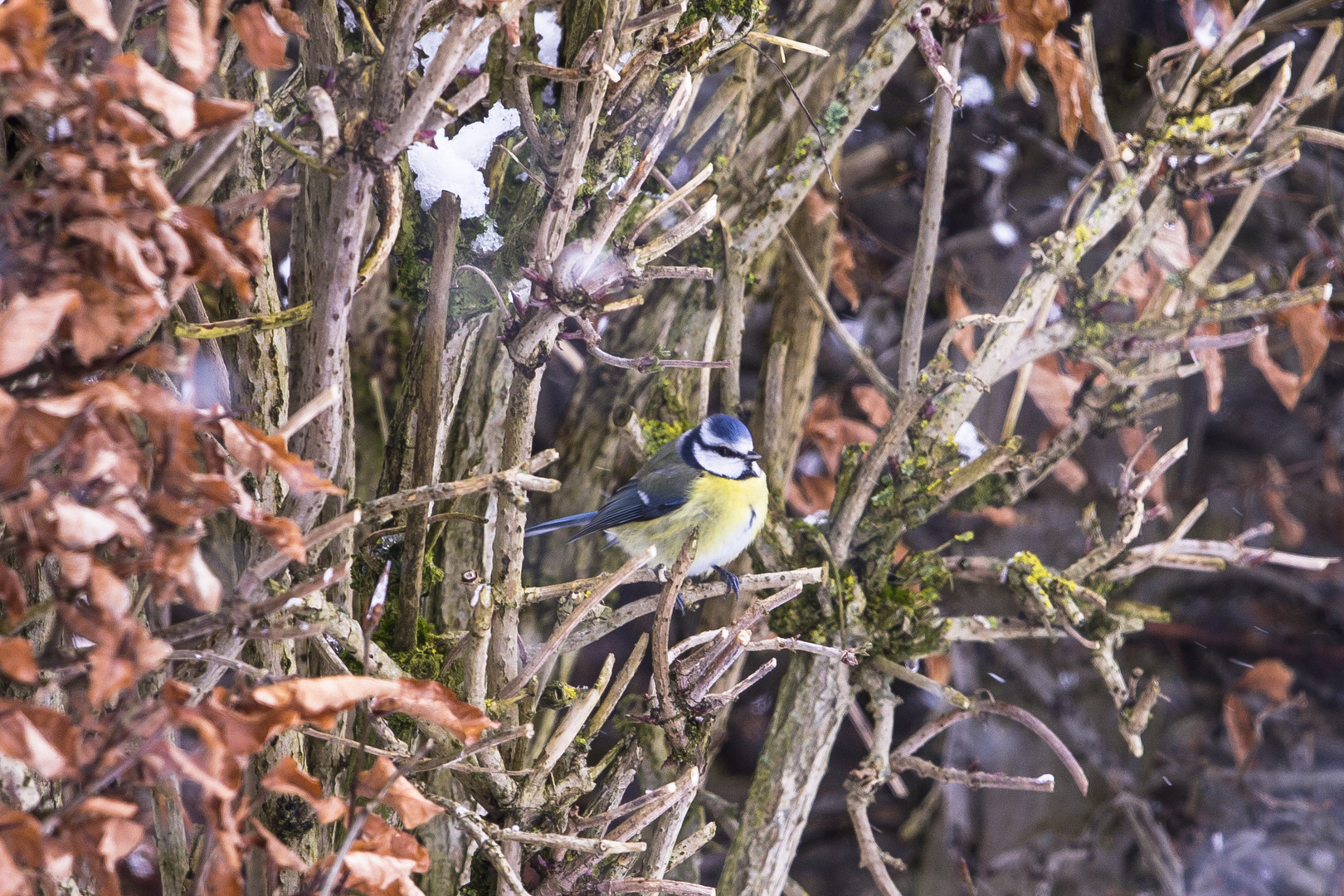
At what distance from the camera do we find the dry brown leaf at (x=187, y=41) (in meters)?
0.67

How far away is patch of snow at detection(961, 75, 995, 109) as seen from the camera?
9.40 feet

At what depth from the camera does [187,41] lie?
Answer: 0.68 m

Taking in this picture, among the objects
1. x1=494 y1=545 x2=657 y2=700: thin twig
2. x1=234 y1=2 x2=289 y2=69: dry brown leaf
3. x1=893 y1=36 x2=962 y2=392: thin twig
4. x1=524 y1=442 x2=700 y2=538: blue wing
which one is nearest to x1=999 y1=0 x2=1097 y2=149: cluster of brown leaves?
x1=893 y1=36 x2=962 y2=392: thin twig

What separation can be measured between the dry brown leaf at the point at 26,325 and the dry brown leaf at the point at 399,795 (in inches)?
17.3

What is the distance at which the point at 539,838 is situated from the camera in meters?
1.05

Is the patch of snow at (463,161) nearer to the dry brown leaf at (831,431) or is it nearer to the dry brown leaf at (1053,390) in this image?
the dry brown leaf at (831,431)

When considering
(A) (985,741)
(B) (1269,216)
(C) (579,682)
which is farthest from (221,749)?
(B) (1269,216)

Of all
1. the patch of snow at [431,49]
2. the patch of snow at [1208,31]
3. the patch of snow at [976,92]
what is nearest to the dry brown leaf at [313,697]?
the patch of snow at [431,49]

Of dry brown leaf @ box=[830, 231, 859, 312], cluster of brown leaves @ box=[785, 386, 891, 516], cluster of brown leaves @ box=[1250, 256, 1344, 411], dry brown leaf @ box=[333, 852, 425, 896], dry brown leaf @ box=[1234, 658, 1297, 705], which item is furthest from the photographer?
dry brown leaf @ box=[1234, 658, 1297, 705]

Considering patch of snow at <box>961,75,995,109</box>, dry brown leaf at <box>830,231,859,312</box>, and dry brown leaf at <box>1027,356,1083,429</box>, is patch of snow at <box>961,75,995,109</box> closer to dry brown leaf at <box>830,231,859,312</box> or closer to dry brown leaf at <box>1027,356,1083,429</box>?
dry brown leaf at <box>830,231,859,312</box>

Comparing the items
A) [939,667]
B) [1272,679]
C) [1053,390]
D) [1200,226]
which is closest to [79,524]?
→ [1053,390]

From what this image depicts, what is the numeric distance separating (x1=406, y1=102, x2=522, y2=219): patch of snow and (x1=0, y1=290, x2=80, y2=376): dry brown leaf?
74 centimetres

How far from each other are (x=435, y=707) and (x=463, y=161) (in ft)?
2.60

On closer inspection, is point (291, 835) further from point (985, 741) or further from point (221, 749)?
point (985, 741)
